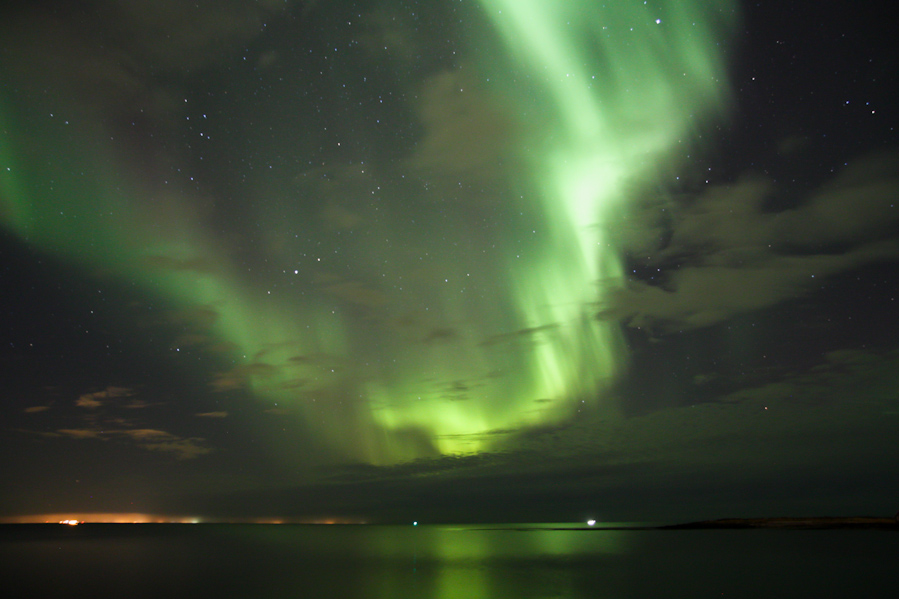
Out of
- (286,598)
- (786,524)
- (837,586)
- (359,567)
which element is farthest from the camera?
(786,524)

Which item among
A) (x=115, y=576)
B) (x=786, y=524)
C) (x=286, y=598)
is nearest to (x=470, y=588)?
(x=286, y=598)

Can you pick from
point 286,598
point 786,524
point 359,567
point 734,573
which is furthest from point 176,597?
point 786,524

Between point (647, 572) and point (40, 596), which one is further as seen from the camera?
point (647, 572)

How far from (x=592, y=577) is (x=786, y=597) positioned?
51.7 feet

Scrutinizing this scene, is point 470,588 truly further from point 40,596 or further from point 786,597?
point 40,596

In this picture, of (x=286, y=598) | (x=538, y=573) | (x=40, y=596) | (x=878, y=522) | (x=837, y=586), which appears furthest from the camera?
(x=878, y=522)

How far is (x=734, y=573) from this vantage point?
4434cm

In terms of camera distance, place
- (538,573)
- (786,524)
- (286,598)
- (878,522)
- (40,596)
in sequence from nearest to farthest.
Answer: (286,598), (40,596), (538,573), (878,522), (786,524)

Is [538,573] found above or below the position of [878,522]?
above

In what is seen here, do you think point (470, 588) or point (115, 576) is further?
point (115, 576)

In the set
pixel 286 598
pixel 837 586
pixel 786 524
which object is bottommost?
pixel 786 524

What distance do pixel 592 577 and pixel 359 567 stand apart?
77.3 ft

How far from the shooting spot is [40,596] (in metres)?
34.5

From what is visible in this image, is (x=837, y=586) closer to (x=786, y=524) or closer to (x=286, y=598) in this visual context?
(x=286, y=598)
